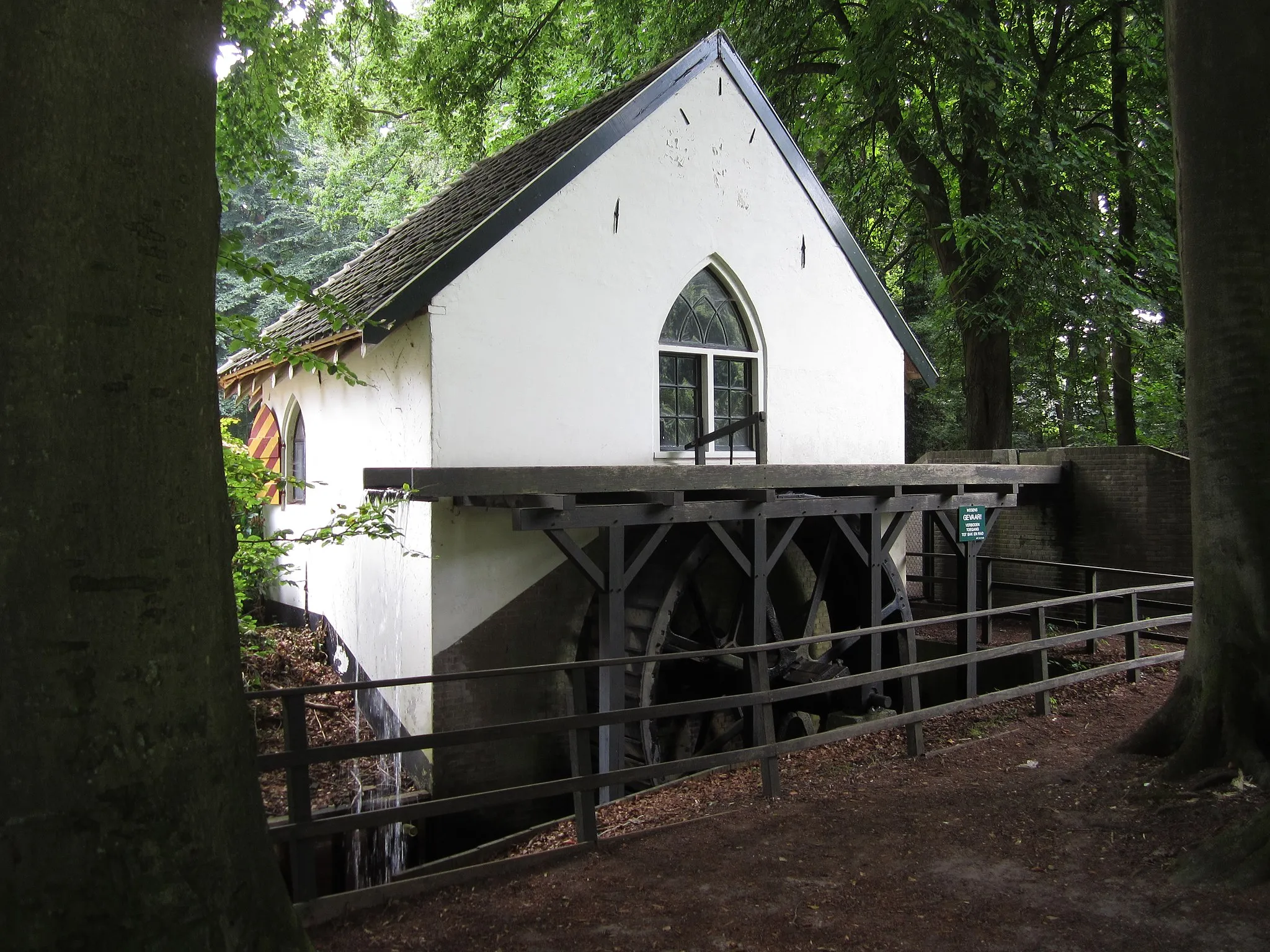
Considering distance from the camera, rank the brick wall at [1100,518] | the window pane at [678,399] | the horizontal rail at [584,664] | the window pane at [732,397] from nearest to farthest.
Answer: the horizontal rail at [584,664] < the window pane at [678,399] < the window pane at [732,397] < the brick wall at [1100,518]

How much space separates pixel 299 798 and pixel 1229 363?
5.42 meters

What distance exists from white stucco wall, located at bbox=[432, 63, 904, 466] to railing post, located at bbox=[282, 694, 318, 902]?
4.16 meters

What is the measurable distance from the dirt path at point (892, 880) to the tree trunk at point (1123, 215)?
34.3ft

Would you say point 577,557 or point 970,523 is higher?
point 970,523

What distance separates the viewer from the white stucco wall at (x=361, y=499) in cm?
847

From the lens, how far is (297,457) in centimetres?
1338

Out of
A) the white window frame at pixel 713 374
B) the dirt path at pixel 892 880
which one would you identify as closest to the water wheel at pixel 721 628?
the white window frame at pixel 713 374

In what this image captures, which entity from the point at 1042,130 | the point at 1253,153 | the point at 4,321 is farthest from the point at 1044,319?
the point at 4,321

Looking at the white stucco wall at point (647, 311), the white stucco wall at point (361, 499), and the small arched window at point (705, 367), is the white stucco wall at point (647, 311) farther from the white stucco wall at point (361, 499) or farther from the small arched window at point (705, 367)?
the white stucco wall at point (361, 499)

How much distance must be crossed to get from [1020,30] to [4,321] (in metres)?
16.7

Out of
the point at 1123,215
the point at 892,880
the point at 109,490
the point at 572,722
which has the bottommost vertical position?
the point at 892,880

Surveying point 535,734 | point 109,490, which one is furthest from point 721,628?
point 109,490

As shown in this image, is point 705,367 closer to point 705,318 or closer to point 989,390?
point 705,318

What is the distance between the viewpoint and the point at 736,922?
4.28 m
